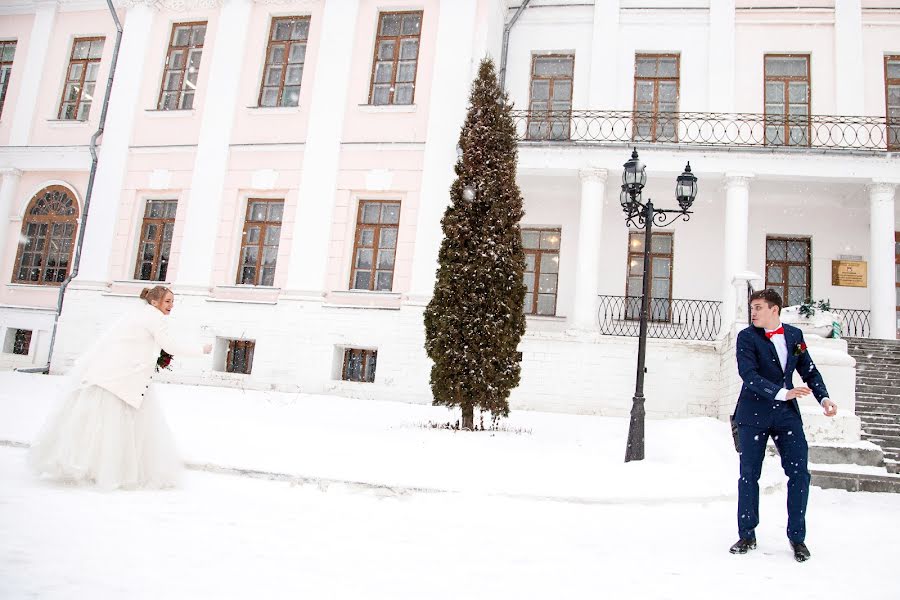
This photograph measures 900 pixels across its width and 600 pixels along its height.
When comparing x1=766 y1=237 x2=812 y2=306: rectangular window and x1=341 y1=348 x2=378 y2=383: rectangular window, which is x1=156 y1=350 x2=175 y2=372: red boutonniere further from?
x1=766 y1=237 x2=812 y2=306: rectangular window

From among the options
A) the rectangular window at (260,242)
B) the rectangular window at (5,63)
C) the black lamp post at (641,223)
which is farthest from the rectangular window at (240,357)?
the rectangular window at (5,63)

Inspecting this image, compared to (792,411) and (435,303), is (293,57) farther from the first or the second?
(792,411)

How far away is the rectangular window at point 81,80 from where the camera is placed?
16625 mm

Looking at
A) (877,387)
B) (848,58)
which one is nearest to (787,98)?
(848,58)

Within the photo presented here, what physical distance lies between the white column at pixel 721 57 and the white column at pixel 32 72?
16085 mm

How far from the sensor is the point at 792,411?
14.1 ft

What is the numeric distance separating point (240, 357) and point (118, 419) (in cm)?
959

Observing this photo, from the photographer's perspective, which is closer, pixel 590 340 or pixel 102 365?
pixel 102 365

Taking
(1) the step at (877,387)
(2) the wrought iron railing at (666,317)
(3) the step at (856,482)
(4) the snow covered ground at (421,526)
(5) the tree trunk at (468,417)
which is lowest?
(4) the snow covered ground at (421,526)

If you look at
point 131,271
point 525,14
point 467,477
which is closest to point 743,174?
point 525,14

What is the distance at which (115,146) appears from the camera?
51.6 feet

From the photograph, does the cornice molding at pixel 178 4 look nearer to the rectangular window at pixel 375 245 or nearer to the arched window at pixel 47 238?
the arched window at pixel 47 238

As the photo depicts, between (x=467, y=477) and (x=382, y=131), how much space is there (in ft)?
31.7

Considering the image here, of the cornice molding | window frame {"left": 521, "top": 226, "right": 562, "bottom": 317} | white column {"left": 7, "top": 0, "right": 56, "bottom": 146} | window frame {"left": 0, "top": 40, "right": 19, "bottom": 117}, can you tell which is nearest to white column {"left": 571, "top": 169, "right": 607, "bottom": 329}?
window frame {"left": 521, "top": 226, "right": 562, "bottom": 317}
